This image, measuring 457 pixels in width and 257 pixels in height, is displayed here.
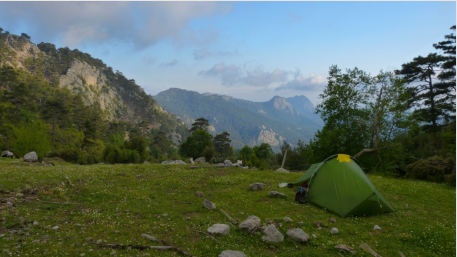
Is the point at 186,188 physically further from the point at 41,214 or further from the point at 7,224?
the point at 7,224

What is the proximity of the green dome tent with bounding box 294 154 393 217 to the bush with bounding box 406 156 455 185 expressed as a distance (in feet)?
47.6

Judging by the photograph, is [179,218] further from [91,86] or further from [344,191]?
[91,86]

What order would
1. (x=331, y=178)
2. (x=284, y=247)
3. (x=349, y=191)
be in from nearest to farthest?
1. (x=284, y=247)
2. (x=349, y=191)
3. (x=331, y=178)

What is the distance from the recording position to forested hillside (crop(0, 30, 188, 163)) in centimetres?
4834

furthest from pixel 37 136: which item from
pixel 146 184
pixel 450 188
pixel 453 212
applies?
pixel 450 188

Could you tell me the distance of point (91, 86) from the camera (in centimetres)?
16512

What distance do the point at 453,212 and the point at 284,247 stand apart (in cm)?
1153

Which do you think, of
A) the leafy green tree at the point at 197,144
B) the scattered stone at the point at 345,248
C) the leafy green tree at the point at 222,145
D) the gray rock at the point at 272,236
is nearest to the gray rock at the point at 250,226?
the gray rock at the point at 272,236

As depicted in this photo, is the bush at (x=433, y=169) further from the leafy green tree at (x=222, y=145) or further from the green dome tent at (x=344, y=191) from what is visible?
the leafy green tree at (x=222, y=145)

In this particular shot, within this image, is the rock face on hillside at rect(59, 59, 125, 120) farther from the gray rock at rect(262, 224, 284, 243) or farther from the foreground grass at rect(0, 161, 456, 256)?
the gray rock at rect(262, 224, 284, 243)

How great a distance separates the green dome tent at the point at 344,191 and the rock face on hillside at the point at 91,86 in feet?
525

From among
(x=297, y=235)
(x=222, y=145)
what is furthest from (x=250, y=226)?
(x=222, y=145)

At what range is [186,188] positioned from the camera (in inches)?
642

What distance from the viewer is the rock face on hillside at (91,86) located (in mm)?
150000
